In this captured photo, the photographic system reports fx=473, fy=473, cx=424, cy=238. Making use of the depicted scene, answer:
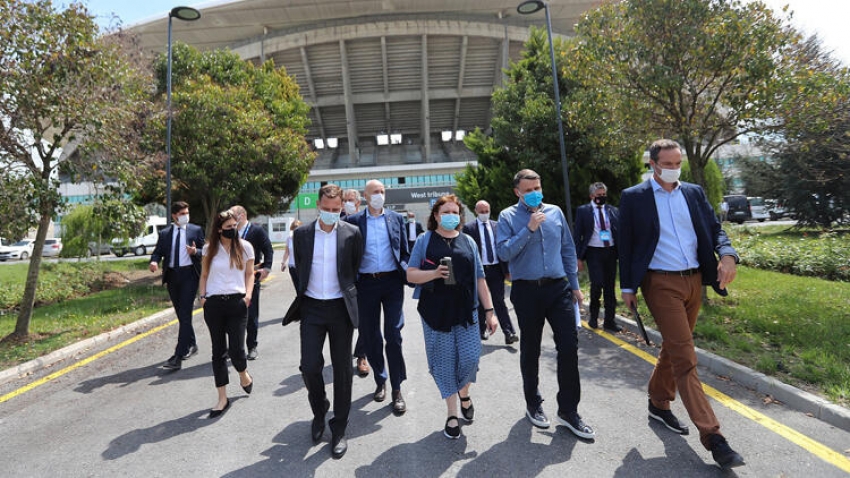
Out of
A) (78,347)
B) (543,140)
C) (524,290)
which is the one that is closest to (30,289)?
(78,347)

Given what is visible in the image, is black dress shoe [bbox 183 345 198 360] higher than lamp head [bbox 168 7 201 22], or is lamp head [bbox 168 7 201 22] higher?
lamp head [bbox 168 7 201 22]

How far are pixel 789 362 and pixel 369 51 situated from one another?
40.1 m

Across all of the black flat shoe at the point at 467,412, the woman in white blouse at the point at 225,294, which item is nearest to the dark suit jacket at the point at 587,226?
the black flat shoe at the point at 467,412

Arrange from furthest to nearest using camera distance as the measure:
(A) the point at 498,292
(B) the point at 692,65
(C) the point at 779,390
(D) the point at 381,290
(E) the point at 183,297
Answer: (B) the point at 692,65 → (A) the point at 498,292 → (E) the point at 183,297 → (D) the point at 381,290 → (C) the point at 779,390

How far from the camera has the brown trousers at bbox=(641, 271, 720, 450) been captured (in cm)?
281

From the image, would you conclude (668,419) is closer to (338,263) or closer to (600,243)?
(338,263)

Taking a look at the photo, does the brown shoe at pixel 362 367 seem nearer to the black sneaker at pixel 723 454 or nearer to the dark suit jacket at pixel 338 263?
the dark suit jacket at pixel 338 263

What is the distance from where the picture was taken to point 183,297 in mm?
5488

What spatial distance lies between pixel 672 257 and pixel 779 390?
5.97 feet

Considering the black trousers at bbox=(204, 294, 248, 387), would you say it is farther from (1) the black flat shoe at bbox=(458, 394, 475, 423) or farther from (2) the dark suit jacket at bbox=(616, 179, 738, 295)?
(2) the dark suit jacket at bbox=(616, 179, 738, 295)

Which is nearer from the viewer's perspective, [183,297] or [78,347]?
[183,297]

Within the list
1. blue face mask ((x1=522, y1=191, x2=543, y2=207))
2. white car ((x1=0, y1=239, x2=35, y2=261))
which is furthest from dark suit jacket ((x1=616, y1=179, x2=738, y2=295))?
white car ((x1=0, y1=239, x2=35, y2=261))

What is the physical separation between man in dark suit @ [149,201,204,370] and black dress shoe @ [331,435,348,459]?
3.09 m

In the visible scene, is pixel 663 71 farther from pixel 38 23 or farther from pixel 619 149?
pixel 38 23
